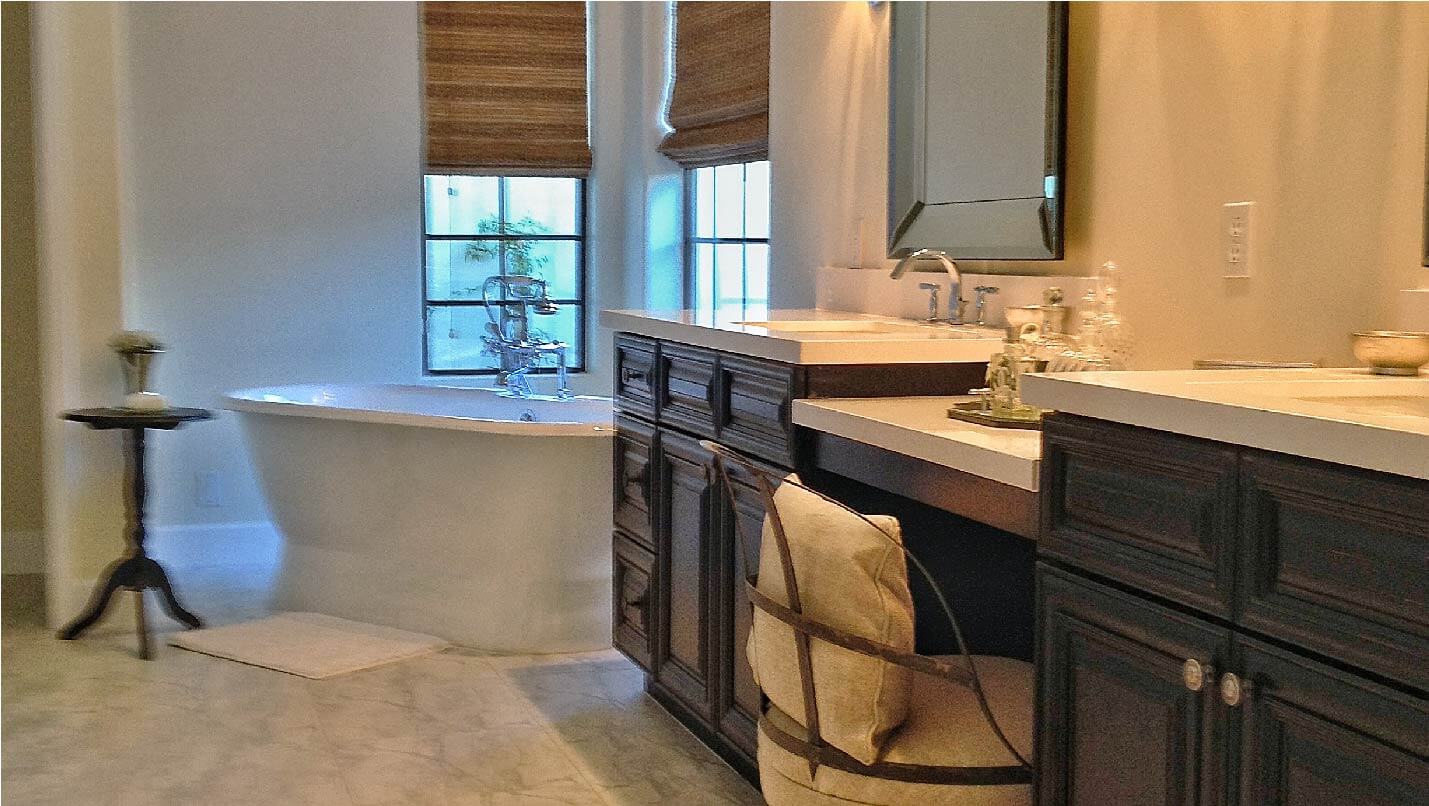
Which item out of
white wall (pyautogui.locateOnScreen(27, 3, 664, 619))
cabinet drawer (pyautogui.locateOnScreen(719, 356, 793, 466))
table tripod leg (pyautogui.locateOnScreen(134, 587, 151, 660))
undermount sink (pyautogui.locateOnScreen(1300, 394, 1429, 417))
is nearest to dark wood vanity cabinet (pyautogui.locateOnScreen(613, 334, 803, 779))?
cabinet drawer (pyautogui.locateOnScreen(719, 356, 793, 466))

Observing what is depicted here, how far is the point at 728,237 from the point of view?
538cm

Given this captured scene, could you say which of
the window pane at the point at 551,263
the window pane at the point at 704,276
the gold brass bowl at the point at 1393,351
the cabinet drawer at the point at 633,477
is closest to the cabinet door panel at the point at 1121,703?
the gold brass bowl at the point at 1393,351

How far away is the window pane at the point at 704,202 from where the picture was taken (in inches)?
220

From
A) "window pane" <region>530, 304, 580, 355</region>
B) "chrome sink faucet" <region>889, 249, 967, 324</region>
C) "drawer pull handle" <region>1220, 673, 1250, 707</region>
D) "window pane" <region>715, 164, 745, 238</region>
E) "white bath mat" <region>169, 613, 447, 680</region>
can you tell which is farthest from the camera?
"window pane" <region>530, 304, 580, 355</region>

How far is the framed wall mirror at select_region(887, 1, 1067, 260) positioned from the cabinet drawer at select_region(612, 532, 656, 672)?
0.95m

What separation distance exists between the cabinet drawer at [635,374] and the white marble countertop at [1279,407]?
5.31ft

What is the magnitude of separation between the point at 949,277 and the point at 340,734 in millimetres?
1753

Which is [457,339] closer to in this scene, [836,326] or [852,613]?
[836,326]

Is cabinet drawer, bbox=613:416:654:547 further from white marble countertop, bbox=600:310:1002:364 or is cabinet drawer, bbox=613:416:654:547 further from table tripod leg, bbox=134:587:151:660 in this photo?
table tripod leg, bbox=134:587:151:660

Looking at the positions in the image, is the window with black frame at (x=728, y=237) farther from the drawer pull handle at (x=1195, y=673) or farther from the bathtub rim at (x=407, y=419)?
the drawer pull handle at (x=1195, y=673)

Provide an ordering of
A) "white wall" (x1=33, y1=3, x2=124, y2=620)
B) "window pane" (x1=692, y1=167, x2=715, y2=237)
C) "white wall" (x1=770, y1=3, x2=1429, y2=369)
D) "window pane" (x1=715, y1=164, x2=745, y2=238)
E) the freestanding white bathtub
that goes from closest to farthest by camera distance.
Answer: "white wall" (x1=770, y1=3, x2=1429, y2=369), the freestanding white bathtub, "white wall" (x1=33, y1=3, x2=124, y2=620), "window pane" (x1=715, y1=164, x2=745, y2=238), "window pane" (x1=692, y1=167, x2=715, y2=237)

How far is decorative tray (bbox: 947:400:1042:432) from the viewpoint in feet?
7.45

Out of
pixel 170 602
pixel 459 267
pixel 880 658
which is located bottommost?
pixel 170 602

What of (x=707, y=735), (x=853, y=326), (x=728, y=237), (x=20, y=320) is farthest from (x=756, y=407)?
(x=20, y=320)
